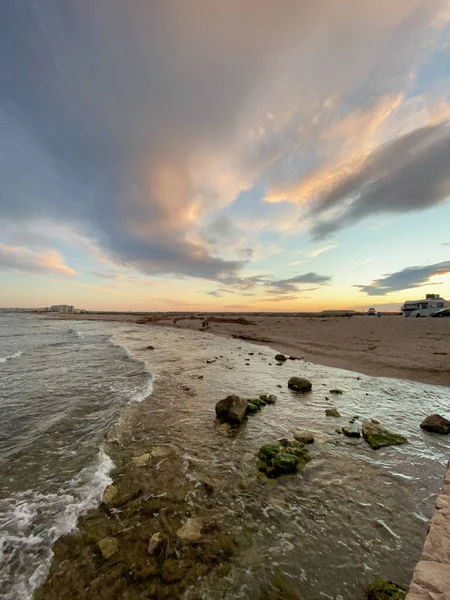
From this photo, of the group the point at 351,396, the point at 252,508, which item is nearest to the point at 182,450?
the point at 252,508

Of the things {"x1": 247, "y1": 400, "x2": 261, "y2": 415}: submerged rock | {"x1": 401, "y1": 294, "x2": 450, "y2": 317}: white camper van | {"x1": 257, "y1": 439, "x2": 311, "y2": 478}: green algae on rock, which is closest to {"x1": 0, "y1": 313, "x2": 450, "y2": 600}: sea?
{"x1": 257, "y1": 439, "x2": 311, "y2": 478}: green algae on rock

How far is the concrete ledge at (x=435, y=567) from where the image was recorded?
260 cm

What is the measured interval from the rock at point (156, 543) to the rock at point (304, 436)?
4925 mm

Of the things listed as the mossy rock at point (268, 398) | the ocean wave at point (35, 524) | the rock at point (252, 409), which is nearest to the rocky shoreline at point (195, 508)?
the ocean wave at point (35, 524)

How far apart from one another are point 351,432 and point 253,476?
4.04 meters

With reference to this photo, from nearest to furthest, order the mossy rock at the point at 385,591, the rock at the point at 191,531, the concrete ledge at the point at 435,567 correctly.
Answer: the concrete ledge at the point at 435,567, the mossy rock at the point at 385,591, the rock at the point at 191,531

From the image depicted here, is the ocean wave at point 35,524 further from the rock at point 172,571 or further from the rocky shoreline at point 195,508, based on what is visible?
the rock at point 172,571

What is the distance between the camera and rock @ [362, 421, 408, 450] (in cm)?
786

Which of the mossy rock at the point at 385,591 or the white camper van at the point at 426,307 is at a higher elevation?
the white camper van at the point at 426,307

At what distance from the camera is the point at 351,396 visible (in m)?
12.2

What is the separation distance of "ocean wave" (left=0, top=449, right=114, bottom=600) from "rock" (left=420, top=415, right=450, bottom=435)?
10209 mm

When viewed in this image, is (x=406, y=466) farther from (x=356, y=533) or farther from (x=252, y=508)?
(x=252, y=508)

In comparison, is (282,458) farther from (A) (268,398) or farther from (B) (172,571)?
(A) (268,398)

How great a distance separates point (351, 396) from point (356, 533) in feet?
26.5
